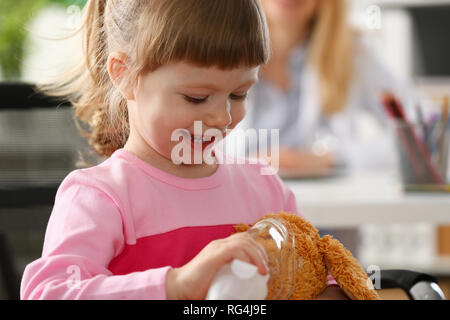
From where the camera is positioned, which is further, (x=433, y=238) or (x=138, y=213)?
(x=433, y=238)

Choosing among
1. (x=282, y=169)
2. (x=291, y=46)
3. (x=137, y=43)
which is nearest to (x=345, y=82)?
(x=291, y=46)

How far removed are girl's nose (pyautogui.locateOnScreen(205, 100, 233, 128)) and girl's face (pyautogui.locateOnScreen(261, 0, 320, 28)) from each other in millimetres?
1109

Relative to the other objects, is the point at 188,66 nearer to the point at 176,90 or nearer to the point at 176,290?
the point at 176,90

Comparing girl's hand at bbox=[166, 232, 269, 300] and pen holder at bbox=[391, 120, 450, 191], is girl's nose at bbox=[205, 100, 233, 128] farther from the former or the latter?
pen holder at bbox=[391, 120, 450, 191]

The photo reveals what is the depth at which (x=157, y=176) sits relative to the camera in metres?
0.63

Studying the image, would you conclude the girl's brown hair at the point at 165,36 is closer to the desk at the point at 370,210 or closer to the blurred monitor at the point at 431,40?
the desk at the point at 370,210

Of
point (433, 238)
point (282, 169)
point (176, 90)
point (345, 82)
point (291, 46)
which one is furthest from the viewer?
point (433, 238)

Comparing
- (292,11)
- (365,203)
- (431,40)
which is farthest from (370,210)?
(431,40)

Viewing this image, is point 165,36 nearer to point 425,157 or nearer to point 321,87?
point 425,157

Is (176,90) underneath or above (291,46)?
underneath

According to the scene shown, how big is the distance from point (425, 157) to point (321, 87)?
0.54 metres

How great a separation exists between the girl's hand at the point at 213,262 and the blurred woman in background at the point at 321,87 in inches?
40.4

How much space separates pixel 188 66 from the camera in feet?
1.81

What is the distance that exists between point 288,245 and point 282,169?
0.70m
